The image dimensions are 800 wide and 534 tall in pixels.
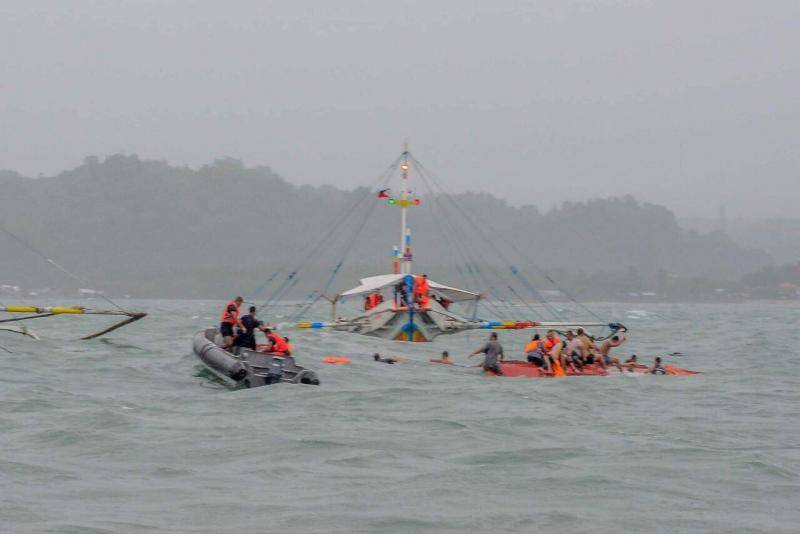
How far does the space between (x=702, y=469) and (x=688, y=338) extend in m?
46.9

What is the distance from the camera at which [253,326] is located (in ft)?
92.9

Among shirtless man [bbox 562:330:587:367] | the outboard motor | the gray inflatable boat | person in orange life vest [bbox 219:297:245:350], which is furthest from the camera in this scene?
shirtless man [bbox 562:330:587:367]

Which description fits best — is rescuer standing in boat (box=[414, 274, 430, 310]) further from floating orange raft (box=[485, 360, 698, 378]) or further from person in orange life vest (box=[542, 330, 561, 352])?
person in orange life vest (box=[542, 330, 561, 352])

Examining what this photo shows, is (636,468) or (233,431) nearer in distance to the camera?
(636,468)

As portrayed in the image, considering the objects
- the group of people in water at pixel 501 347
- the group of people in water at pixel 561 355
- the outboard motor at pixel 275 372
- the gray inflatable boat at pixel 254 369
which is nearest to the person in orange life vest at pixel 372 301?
the group of people in water at pixel 501 347

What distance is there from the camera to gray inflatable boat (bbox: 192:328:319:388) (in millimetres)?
24844

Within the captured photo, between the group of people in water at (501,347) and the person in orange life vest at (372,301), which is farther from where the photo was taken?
the person in orange life vest at (372,301)

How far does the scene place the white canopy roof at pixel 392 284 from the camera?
4694 cm

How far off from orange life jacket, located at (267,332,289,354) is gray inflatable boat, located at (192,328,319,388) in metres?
0.82

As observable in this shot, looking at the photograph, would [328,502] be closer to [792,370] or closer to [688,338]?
[792,370]

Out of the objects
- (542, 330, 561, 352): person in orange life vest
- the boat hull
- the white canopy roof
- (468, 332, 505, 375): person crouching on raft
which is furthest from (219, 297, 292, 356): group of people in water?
the white canopy roof

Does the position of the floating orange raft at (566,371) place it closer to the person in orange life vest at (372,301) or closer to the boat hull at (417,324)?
the boat hull at (417,324)

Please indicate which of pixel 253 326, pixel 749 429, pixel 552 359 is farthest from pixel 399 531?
pixel 552 359

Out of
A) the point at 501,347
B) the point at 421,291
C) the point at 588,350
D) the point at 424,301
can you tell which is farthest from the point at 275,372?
the point at 421,291
